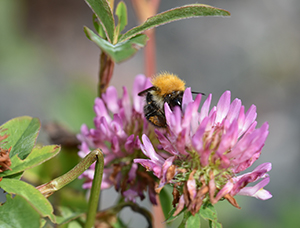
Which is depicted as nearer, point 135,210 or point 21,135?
point 21,135

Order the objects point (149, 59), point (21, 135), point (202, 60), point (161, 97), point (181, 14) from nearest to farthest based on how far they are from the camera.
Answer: point (181, 14)
point (21, 135)
point (161, 97)
point (149, 59)
point (202, 60)

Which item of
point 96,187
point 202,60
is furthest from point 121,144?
point 202,60

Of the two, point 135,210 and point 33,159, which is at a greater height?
point 33,159

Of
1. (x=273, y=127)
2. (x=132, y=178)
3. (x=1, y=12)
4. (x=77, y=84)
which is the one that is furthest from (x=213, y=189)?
(x=1, y=12)

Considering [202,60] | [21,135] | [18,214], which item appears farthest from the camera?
[202,60]

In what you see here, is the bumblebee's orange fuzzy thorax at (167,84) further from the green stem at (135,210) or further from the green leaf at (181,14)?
the green stem at (135,210)

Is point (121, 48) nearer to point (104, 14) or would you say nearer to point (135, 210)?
point (104, 14)
